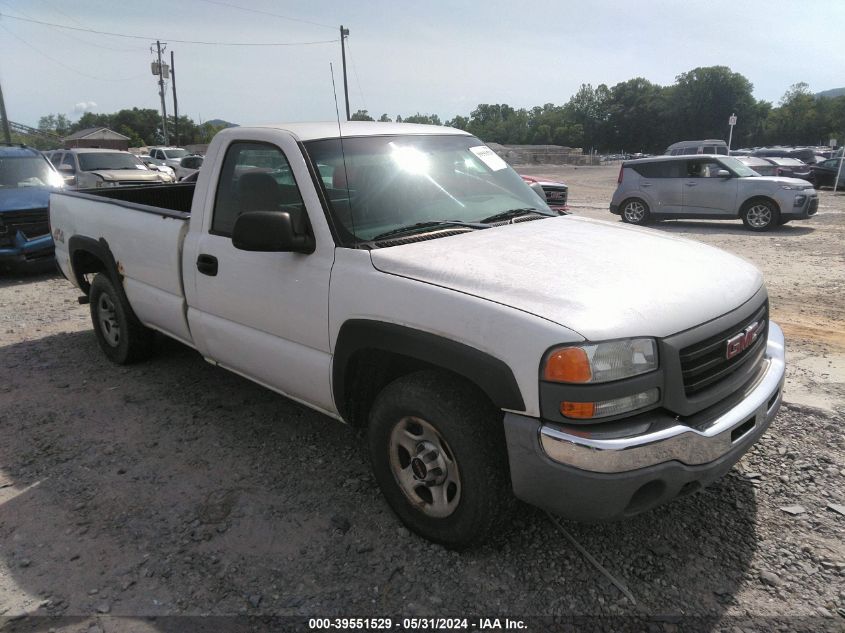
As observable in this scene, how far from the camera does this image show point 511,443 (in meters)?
2.27

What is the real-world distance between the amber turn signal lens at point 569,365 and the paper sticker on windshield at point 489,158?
200 centimetres

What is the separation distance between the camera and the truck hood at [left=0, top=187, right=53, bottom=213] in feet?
28.5

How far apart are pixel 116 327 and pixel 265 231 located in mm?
2959

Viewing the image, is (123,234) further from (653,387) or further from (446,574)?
(653,387)

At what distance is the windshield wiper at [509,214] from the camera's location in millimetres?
3378

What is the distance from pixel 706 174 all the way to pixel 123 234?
12964 mm

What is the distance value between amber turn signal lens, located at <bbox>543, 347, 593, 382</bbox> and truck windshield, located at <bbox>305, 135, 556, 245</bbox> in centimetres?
122

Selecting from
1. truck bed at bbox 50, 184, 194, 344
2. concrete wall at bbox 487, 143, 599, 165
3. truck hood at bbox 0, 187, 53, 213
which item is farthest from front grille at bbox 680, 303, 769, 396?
concrete wall at bbox 487, 143, 599, 165

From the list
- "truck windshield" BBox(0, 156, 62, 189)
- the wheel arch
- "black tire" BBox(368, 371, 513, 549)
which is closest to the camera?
"black tire" BBox(368, 371, 513, 549)

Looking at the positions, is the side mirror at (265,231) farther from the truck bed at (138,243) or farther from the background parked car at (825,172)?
the background parked car at (825,172)

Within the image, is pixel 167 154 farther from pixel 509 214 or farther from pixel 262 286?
pixel 509 214

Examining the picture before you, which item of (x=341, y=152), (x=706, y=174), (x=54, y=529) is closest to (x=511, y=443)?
(x=341, y=152)

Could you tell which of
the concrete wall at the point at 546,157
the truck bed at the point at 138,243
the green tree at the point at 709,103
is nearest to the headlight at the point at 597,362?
the truck bed at the point at 138,243

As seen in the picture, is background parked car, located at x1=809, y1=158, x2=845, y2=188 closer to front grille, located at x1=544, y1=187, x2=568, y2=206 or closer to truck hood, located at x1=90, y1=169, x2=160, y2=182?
front grille, located at x1=544, y1=187, x2=568, y2=206
